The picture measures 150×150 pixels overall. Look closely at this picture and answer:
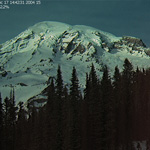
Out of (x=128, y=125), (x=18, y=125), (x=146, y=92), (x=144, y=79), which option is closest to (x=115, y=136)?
(x=128, y=125)

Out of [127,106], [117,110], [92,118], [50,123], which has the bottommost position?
[50,123]

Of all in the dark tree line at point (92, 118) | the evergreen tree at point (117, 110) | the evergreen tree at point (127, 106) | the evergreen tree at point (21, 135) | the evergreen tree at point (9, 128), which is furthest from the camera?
the evergreen tree at point (21, 135)

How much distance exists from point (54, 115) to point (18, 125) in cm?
3367

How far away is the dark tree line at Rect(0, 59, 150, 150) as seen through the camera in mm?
49156

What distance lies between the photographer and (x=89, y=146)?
58500 millimetres

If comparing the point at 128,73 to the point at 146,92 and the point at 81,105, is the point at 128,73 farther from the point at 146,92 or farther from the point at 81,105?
the point at 81,105

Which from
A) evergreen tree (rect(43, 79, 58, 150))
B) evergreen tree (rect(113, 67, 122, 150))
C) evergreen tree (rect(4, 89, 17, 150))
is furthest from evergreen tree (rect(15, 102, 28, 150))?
evergreen tree (rect(113, 67, 122, 150))

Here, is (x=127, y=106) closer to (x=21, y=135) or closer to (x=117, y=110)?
(x=117, y=110)

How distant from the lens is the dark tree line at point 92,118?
161ft

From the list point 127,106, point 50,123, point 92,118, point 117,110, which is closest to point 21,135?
point 50,123

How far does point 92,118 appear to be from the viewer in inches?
2341

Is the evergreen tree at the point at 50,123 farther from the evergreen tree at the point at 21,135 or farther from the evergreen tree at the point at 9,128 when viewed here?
the evergreen tree at the point at 21,135

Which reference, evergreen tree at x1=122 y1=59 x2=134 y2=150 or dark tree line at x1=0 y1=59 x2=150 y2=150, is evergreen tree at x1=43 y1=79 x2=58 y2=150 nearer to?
dark tree line at x1=0 y1=59 x2=150 y2=150

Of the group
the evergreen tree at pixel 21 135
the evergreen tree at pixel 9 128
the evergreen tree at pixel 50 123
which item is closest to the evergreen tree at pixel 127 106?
the evergreen tree at pixel 50 123
